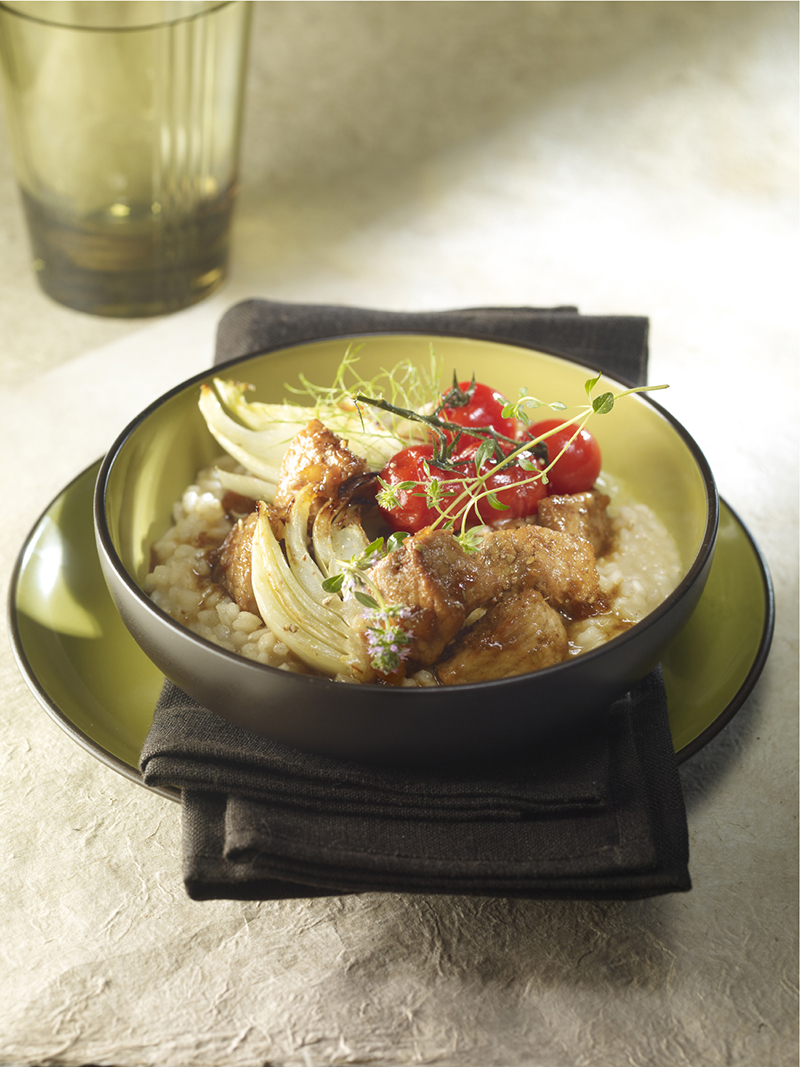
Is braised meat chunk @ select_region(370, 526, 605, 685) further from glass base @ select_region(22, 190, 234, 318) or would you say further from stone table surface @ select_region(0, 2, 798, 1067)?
glass base @ select_region(22, 190, 234, 318)

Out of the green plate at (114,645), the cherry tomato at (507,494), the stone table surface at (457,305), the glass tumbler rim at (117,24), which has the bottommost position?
the stone table surface at (457,305)

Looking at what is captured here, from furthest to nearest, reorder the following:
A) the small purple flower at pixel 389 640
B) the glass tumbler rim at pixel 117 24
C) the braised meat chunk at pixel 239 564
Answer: the glass tumbler rim at pixel 117 24, the braised meat chunk at pixel 239 564, the small purple flower at pixel 389 640

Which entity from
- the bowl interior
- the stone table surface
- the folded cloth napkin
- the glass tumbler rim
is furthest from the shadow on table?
the folded cloth napkin

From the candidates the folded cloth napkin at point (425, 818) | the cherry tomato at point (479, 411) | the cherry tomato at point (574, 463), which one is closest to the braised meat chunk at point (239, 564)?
the folded cloth napkin at point (425, 818)

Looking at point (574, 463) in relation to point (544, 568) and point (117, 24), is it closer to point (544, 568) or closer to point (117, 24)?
point (544, 568)

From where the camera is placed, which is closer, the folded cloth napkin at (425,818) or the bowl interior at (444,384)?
the folded cloth napkin at (425,818)

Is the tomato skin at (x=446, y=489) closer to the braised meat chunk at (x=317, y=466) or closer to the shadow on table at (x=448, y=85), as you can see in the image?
the braised meat chunk at (x=317, y=466)

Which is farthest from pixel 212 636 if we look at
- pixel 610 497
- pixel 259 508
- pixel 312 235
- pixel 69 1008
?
pixel 312 235
